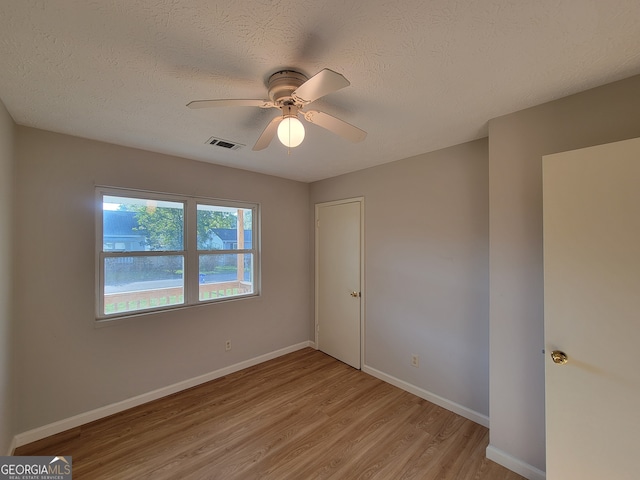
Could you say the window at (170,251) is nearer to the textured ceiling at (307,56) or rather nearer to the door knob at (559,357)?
the textured ceiling at (307,56)

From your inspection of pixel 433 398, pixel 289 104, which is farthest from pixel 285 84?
pixel 433 398

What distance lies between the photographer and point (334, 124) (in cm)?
144

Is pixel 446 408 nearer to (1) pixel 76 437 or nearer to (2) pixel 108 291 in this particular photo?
(1) pixel 76 437

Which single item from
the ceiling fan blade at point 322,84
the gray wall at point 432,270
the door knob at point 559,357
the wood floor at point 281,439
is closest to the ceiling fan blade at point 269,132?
the ceiling fan blade at point 322,84

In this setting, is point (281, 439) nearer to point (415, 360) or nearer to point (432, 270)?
point (415, 360)

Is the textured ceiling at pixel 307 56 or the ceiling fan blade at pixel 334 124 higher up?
the textured ceiling at pixel 307 56

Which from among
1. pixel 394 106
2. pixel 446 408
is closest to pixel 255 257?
pixel 394 106

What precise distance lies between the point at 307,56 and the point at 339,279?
2.63m

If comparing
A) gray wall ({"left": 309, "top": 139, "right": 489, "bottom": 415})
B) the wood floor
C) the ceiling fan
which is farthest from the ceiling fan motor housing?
the wood floor

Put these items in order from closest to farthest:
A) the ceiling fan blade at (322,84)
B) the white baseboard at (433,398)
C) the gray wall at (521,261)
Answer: the ceiling fan blade at (322,84) < the gray wall at (521,261) < the white baseboard at (433,398)

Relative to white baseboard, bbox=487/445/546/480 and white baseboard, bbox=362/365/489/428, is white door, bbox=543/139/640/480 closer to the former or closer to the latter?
white baseboard, bbox=487/445/546/480

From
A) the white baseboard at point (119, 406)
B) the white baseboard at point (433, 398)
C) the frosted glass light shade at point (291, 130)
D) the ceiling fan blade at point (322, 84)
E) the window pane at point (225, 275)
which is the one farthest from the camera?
the window pane at point (225, 275)

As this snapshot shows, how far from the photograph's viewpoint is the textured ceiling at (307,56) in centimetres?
99

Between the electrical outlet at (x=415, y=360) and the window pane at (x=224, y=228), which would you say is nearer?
the electrical outlet at (x=415, y=360)
